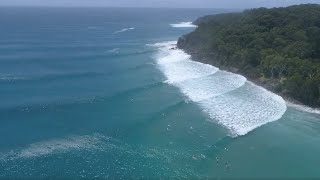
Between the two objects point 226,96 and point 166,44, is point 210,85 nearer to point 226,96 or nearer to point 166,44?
point 226,96

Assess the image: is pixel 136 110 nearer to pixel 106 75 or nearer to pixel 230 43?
pixel 106 75

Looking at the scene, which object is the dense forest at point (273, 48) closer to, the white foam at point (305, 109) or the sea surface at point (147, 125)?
the white foam at point (305, 109)

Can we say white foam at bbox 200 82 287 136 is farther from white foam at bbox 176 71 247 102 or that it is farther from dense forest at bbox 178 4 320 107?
dense forest at bbox 178 4 320 107

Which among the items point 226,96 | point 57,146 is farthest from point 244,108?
point 57,146

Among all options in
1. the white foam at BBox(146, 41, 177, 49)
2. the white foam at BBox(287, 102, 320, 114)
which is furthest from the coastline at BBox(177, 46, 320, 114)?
the white foam at BBox(146, 41, 177, 49)

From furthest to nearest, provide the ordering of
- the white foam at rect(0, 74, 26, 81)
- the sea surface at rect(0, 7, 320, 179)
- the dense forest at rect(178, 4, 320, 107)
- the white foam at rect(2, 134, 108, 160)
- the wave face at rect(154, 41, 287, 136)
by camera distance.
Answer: the white foam at rect(0, 74, 26, 81)
the dense forest at rect(178, 4, 320, 107)
the wave face at rect(154, 41, 287, 136)
the white foam at rect(2, 134, 108, 160)
the sea surface at rect(0, 7, 320, 179)

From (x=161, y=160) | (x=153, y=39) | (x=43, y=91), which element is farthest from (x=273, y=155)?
(x=153, y=39)

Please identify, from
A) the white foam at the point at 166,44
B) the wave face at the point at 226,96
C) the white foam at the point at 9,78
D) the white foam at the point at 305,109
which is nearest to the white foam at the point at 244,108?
the wave face at the point at 226,96
